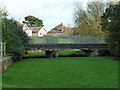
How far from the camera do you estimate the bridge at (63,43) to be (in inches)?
726

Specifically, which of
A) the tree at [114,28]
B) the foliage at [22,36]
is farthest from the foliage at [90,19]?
the foliage at [22,36]

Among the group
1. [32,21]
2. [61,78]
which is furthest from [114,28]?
[32,21]

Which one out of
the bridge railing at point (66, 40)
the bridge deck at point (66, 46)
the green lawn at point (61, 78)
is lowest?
the green lawn at point (61, 78)

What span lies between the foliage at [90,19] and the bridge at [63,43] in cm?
665

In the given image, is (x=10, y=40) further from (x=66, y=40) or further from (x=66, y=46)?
(x=66, y=40)

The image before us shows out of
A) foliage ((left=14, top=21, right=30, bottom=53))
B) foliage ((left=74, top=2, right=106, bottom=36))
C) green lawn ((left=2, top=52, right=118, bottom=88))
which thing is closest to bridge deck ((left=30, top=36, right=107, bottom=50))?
foliage ((left=14, top=21, right=30, bottom=53))

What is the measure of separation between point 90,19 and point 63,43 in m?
10.7

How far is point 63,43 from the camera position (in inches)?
734

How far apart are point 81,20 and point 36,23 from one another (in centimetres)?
3641

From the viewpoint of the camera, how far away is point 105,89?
5105mm

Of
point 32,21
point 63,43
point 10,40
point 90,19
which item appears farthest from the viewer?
point 32,21

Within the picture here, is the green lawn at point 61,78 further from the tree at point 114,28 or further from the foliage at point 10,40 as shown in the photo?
the tree at point 114,28

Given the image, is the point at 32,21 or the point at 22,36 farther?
the point at 32,21

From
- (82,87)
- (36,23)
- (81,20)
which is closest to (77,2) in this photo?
(81,20)
